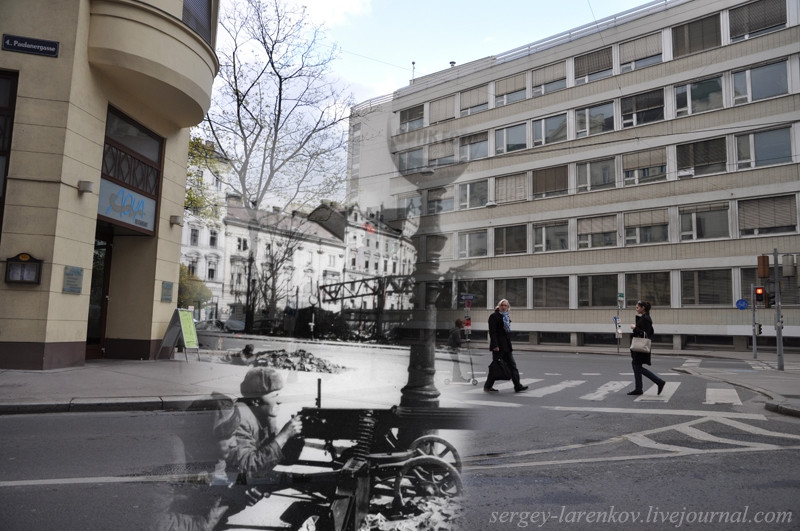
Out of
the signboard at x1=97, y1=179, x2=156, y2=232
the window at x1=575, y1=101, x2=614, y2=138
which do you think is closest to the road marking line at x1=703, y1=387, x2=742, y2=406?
the signboard at x1=97, y1=179, x2=156, y2=232

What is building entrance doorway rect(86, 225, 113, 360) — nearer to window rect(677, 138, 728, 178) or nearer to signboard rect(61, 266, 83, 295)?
signboard rect(61, 266, 83, 295)

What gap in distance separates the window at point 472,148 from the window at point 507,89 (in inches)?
33.1

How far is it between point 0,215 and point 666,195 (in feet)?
93.4

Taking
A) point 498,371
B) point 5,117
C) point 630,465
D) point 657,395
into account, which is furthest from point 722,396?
point 5,117

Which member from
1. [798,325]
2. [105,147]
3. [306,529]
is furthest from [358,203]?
[798,325]

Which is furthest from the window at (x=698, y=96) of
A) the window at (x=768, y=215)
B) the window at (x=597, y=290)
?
the window at (x=597, y=290)

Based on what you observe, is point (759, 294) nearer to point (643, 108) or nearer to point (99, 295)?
point (643, 108)

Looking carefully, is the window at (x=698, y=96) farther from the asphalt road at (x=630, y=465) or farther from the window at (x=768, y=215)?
the asphalt road at (x=630, y=465)

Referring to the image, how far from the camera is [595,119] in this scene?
30875mm

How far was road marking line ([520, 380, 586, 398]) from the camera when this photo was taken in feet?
33.3

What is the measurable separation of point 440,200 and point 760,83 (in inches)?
1223

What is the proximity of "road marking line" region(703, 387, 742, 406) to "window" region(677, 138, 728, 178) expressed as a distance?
2014 cm

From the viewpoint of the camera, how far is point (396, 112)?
10.5 feet

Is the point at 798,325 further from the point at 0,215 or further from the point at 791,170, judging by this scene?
the point at 0,215
